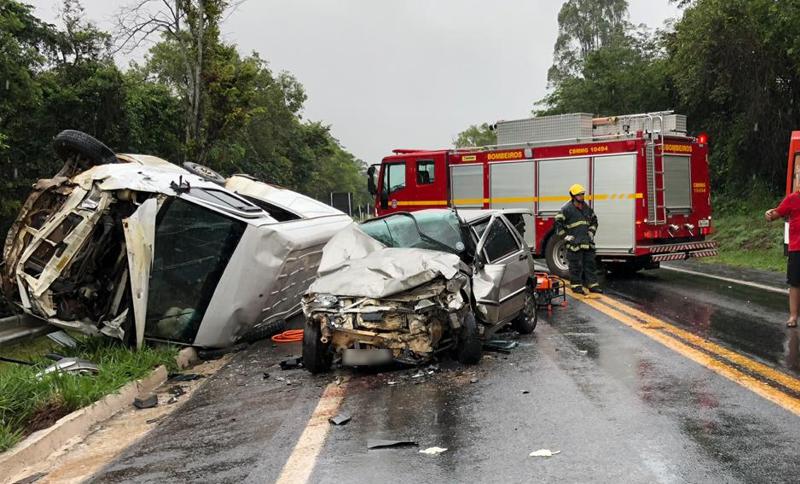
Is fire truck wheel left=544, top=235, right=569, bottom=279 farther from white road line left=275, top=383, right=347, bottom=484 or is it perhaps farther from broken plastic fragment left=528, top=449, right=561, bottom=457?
broken plastic fragment left=528, top=449, right=561, bottom=457

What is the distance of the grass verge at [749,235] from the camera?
49.3 ft

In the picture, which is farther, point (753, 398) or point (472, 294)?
point (472, 294)

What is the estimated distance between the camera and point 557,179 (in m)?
13.3

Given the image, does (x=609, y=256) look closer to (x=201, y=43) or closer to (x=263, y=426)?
(x=263, y=426)

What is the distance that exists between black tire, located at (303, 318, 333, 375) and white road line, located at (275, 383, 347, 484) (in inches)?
14.3

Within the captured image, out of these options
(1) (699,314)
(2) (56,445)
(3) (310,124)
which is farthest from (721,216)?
(3) (310,124)

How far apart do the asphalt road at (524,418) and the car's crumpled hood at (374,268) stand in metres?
0.81

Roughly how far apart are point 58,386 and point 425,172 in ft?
35.0

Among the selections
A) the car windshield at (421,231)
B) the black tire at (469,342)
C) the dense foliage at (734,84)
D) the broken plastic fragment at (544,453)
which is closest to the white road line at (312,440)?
the black tire at (469,342)

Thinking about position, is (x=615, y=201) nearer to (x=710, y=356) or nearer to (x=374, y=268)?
(x=710, y=356)

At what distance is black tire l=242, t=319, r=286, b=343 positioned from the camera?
8.02 m

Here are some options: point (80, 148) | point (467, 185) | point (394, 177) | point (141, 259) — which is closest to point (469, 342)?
point (141, 259)

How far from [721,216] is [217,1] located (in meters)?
17.4

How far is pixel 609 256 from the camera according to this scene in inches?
495
